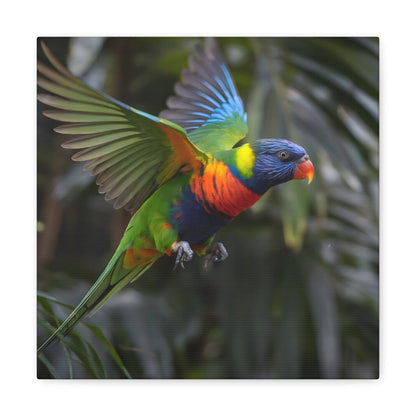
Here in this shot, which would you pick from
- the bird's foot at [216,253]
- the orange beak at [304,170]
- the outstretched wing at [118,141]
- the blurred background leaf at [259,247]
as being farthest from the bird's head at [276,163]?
the blurred background leaf at [259,247]

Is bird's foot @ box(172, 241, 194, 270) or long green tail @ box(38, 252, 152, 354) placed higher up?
bird's foot @ box(172, 241, 194, 270)

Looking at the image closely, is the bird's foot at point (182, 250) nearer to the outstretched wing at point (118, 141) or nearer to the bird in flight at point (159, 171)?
the bird in flight at point (159, 171)

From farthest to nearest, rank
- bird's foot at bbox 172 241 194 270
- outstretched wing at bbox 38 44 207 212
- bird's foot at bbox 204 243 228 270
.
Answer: bird's foot at bbox 204 243 228 270 < bird's foot at bbox 172 241 194 270 < outstretched wing at bbox 38 44 207 212

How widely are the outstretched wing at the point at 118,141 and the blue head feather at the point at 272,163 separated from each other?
17 centimetres

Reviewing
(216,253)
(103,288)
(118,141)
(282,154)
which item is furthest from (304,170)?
(103,288)

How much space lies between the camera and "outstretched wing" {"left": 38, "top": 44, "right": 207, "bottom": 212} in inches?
60.4

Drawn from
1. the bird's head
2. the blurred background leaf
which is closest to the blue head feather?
the bird's head

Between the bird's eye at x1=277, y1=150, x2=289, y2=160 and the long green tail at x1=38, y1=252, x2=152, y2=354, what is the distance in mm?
590

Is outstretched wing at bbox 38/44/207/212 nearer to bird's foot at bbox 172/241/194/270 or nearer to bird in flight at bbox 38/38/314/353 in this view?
bird in flight at bbox 38/38/314/353

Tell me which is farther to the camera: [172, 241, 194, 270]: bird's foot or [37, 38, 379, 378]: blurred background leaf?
[37, 38, 379, 378]: blurred background leaf
